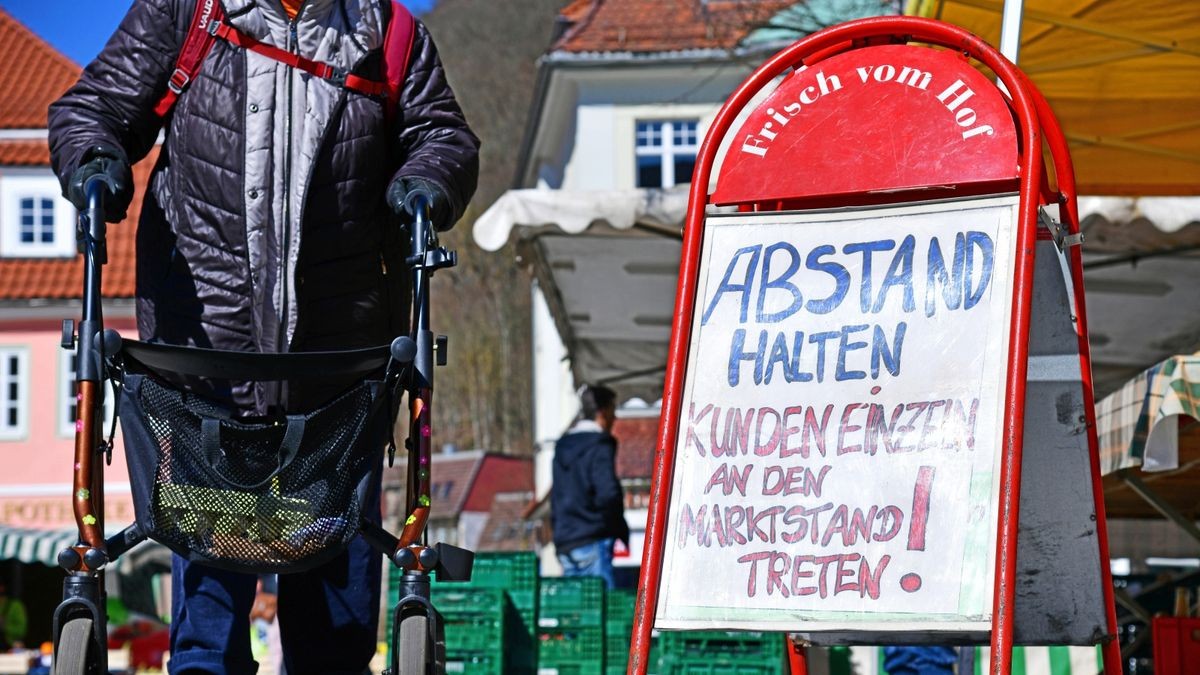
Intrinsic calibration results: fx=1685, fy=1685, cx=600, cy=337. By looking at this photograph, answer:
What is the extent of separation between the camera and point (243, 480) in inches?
146

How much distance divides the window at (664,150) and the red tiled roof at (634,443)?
475 cm

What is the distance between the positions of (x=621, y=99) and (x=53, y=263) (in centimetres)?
1494

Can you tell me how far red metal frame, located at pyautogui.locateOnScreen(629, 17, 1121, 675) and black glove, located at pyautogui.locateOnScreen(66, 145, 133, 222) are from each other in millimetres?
1331

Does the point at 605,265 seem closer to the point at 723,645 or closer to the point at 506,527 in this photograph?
the point at 723,645

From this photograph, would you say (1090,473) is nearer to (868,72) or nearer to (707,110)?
(868,72)

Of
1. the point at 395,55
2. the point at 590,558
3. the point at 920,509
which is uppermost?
the point at 395,55

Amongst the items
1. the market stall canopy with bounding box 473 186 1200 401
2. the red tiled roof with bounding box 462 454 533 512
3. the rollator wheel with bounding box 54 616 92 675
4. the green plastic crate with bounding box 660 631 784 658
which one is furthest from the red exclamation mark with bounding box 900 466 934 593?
the red tiled roof with bounding box 462 454 533 512

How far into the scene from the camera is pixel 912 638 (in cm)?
395

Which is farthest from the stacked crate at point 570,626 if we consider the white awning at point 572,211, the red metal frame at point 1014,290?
the red metal frame at point 1014,290

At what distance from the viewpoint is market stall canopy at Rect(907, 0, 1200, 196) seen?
27.2ft

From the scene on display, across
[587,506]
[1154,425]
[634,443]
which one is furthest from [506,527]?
[1154,425]

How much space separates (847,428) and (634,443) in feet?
96.1

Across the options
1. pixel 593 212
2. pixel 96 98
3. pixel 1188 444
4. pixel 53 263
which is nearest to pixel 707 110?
pixel 53 263

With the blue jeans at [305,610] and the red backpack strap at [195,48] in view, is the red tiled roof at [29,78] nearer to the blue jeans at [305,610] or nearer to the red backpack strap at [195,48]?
the red backpack strap at [195,48]
